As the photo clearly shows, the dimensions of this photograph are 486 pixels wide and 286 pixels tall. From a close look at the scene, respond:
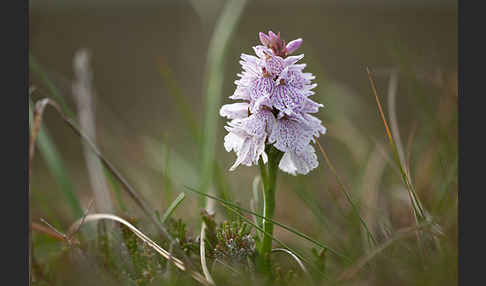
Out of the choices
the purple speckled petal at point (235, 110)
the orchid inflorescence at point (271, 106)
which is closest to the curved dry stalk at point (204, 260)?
the orchid inflorescence at point (271, 106)

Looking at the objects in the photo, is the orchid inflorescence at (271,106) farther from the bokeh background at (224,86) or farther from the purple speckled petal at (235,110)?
the bokeh background at (224,86)

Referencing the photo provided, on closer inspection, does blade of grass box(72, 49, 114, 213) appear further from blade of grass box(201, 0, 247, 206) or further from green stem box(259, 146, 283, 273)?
green stem box(259, 146, 283, 273)

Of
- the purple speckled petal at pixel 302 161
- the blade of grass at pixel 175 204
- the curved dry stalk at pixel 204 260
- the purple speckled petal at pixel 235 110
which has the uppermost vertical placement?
the purple speckled petal at pixel 235 110

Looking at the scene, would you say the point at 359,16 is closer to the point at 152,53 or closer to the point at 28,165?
the point at 152,53

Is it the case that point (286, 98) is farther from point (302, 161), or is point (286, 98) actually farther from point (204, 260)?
point (204, 260)

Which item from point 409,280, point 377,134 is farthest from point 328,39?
point 409,280

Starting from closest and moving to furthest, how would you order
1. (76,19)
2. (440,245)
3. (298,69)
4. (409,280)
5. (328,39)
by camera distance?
(409,280) → (440,245) → (298,69) → (328,39) → (76,19)

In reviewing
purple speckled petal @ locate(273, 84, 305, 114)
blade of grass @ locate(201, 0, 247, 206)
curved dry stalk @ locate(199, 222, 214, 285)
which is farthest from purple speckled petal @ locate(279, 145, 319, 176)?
blade of grass @ locate(201, 0, 247, 206)

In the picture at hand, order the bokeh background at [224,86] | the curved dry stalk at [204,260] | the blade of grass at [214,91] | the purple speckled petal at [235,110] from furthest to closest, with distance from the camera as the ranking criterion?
the bokeh background at [224,86], the blade of grass at [214,91], the purple speckled petal at [235,110], the curved dry stalk at [204,260]
